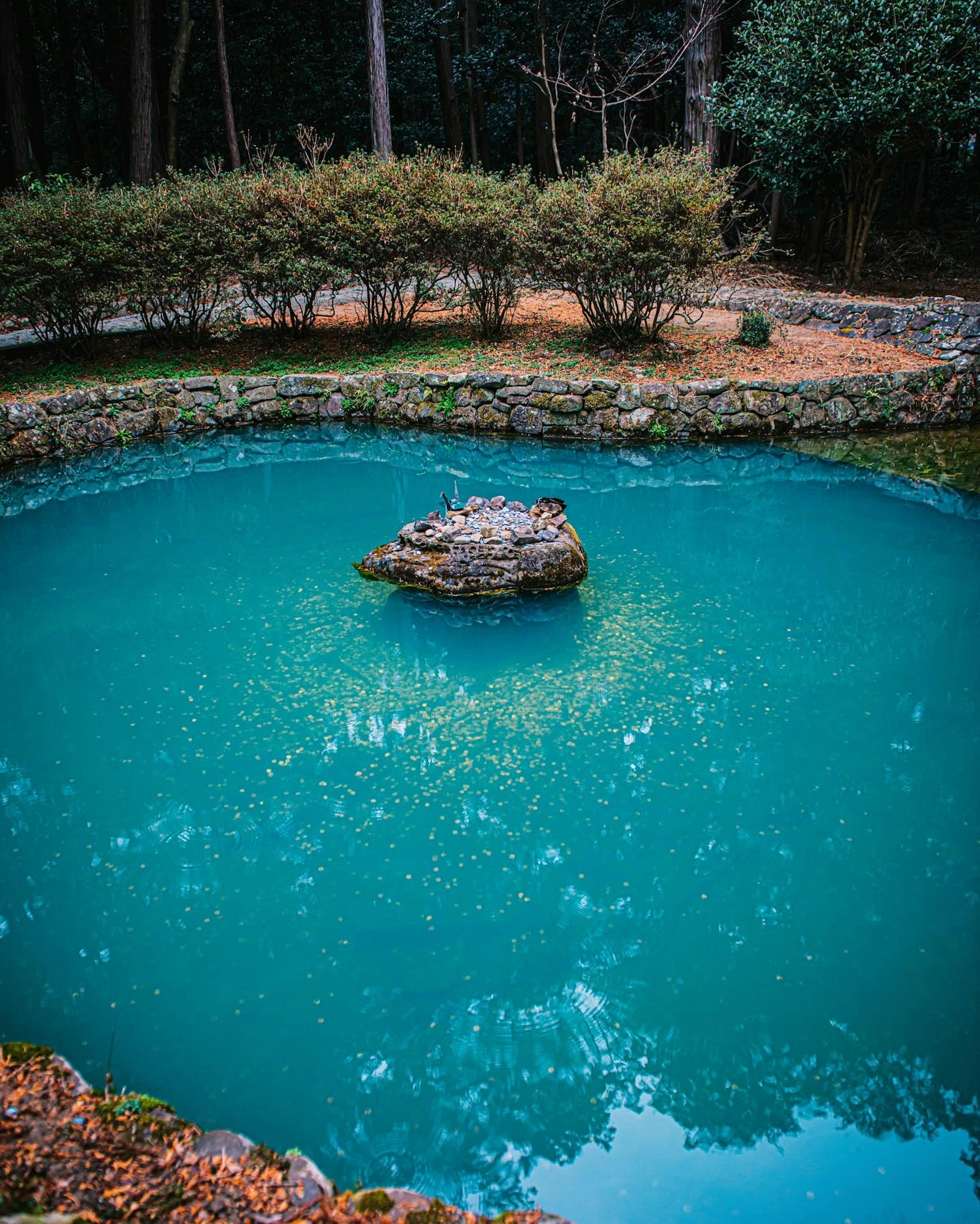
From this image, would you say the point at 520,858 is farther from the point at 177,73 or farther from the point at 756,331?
the point at 177,73

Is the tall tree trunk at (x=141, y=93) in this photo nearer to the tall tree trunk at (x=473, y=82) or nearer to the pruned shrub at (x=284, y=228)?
the pruned shrub at (x=284, y=228)

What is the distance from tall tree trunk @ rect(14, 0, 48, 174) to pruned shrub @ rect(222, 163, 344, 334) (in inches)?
400

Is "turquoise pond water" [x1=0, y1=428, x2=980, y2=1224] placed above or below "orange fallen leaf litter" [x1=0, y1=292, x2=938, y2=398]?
below

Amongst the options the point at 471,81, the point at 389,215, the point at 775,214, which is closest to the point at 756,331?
the point at 389,215

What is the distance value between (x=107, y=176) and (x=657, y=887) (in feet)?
87.8

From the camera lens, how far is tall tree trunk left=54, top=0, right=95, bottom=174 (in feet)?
72.7

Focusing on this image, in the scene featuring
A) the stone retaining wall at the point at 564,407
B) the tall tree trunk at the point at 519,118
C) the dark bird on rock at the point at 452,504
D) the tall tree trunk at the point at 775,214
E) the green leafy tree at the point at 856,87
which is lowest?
the dark bird on rock at the point at 452,504

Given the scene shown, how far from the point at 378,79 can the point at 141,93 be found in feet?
14.4

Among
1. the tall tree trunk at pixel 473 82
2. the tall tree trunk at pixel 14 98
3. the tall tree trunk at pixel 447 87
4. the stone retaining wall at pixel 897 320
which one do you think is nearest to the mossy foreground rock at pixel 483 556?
the stone retaining wall at pixel 897 320

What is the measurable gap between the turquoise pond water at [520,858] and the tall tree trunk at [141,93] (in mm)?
11620

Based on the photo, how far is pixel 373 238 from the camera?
519 inches

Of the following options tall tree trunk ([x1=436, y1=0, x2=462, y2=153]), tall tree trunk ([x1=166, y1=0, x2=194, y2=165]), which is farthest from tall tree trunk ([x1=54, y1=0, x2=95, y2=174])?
tall tree trunk ([x1=436, y1=0, x2=462, y2=153])

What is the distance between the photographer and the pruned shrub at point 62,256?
12.4 meters

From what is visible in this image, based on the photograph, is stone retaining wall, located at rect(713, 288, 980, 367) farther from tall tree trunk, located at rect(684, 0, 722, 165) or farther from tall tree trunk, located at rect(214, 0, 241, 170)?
tall tree trunk, located at rect(214, 0, 241, 170)
